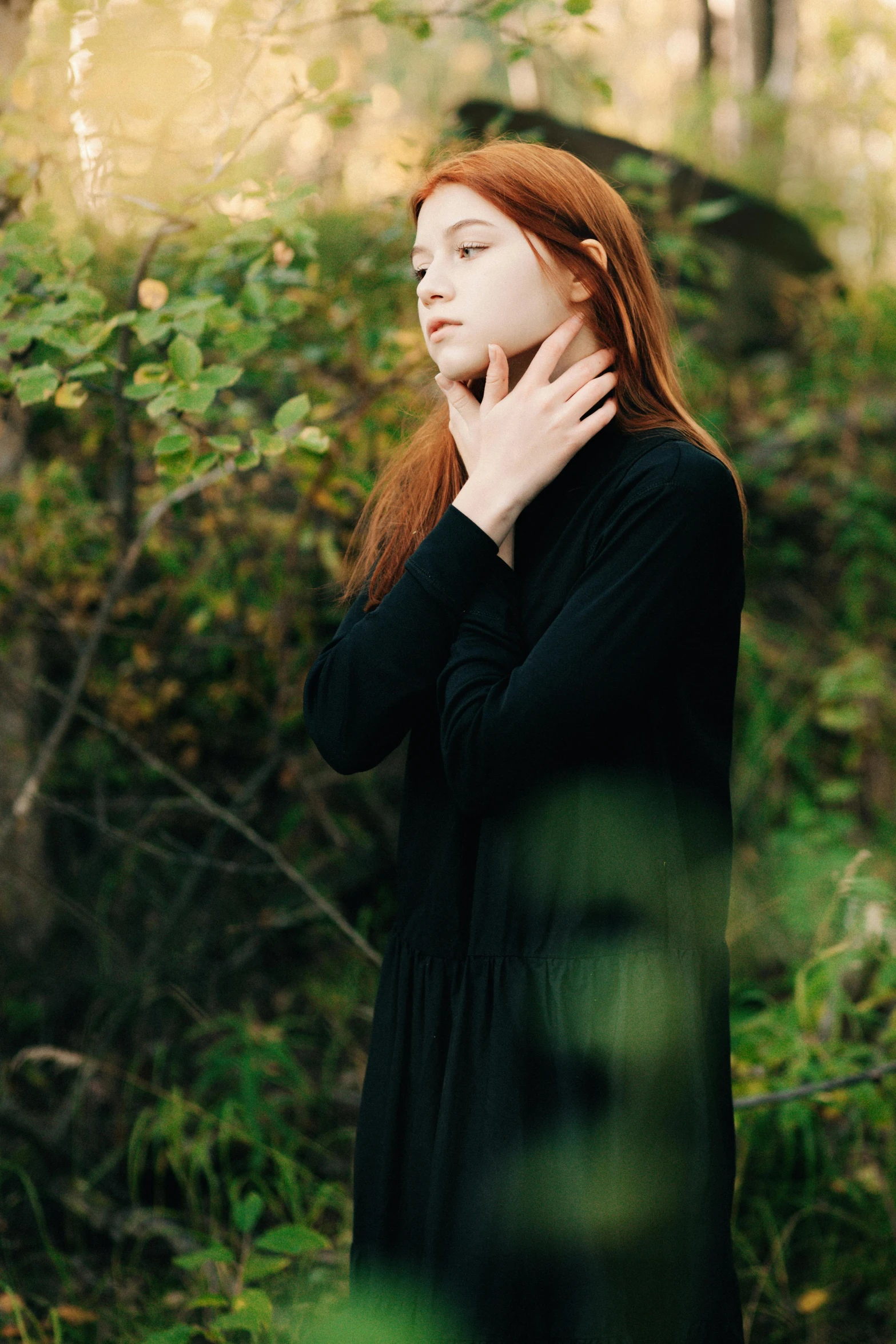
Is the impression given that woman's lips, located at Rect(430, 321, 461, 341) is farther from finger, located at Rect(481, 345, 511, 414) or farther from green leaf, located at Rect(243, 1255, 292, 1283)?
green leaf, located at Rect(243, 1255, 292, 1283)

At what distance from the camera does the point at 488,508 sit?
114cm

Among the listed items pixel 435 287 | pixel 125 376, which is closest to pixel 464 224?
pixel 435 287

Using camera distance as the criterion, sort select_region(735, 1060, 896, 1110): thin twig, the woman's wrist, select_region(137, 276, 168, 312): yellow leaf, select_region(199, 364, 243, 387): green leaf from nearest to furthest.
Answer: the woman's wrist < select_region(199, 364, 243, 387): green leaf < select_region(137, 276, 168, 312): yellow leaf < select_region(735, 1060, 896, 1110): thin twig

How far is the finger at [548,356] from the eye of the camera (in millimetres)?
1157

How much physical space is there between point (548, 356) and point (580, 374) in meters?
0.04

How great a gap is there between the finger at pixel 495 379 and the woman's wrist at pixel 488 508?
0.10 m

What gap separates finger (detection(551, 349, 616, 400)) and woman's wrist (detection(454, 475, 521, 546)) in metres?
0.14

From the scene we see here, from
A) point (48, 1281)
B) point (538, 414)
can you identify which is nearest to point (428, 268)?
point (538, 414)

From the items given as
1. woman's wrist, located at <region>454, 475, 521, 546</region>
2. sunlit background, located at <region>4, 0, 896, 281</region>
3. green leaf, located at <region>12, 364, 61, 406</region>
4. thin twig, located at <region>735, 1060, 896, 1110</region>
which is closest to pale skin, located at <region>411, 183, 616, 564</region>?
woman's wrist, located at <region>454, 475, 521, 546</region>

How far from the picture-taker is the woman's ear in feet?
3.90

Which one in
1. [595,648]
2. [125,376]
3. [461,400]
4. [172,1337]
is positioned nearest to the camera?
[595,648]

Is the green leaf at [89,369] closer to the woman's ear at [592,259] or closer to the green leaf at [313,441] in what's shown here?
the green leaf at [313,441]

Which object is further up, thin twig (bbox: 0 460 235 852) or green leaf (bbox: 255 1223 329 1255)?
thin twig (bbox: 0 460 235 852)

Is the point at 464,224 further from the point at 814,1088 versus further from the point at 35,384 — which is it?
the point at 814,1088
